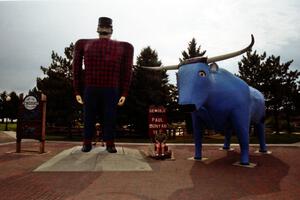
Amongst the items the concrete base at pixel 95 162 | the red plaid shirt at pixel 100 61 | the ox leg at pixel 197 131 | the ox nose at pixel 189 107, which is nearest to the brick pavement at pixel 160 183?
the concrete base at pixel 95 162

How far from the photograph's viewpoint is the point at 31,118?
1290 centimetres

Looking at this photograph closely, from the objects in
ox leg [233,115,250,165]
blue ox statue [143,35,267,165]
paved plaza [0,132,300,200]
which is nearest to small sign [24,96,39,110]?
paved plaza [0,132,300,200]

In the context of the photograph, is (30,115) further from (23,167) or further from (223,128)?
(223,128)

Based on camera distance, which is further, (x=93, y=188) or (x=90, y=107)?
(x=90, y=107)

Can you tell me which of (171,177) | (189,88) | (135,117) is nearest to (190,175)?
Result: (171,177)

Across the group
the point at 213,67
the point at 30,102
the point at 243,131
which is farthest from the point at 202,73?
the point at 30,102

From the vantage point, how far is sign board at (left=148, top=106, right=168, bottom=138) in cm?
1101

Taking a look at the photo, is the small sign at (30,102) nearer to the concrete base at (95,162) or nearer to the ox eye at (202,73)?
the concrete base at (95,162)

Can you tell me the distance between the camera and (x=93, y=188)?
6324 mm

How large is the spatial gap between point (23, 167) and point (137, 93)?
17.3m

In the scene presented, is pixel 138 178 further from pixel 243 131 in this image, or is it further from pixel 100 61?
pixel 100 61

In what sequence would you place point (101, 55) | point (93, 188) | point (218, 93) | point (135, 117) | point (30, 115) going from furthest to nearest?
1. point (135, 117)
2. point (30, 115)
3. point (101, 55)
4. point (218, 93)
5. point (93, 188)

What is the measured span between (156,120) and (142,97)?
14.7 metres

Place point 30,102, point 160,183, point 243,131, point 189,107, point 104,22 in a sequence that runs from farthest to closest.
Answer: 1. point 30,102
2. point 104,22
3. point 243,131
4. point 189,107
5. point 160,183
